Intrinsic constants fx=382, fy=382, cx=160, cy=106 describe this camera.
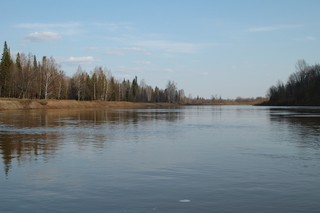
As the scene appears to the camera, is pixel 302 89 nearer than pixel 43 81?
No

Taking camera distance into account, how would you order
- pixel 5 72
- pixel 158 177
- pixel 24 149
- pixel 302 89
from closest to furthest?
1. pixel 158 177
2. pixel 24 149
3. pixel 5 72
4. pixel 302 89

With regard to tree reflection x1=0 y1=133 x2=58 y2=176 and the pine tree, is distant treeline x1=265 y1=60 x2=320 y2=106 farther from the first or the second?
tree reflection x1=0 y1=133 x2=58 y2=176

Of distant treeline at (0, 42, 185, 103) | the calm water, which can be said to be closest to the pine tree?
distant treeline at (0, 42, 185, 103)

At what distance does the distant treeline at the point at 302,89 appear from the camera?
15300cm

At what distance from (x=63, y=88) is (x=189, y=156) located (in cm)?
12205

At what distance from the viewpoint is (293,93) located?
16962cm

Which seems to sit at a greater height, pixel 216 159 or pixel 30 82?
pixel 30 82

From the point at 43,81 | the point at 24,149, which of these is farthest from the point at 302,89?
the point at 24,149

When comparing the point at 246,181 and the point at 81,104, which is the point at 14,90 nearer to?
the point at 81,104

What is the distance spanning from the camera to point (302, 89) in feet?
528

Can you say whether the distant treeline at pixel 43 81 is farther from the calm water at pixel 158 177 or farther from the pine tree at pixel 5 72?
the calm water at pixel 158 177

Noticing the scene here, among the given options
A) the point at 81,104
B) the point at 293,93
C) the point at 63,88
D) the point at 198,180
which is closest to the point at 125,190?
the point at 198,180

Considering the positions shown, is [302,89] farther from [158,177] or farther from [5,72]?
[158,177]

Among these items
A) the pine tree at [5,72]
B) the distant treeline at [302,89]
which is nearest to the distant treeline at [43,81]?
Answer: the pine tree at [5,72]
